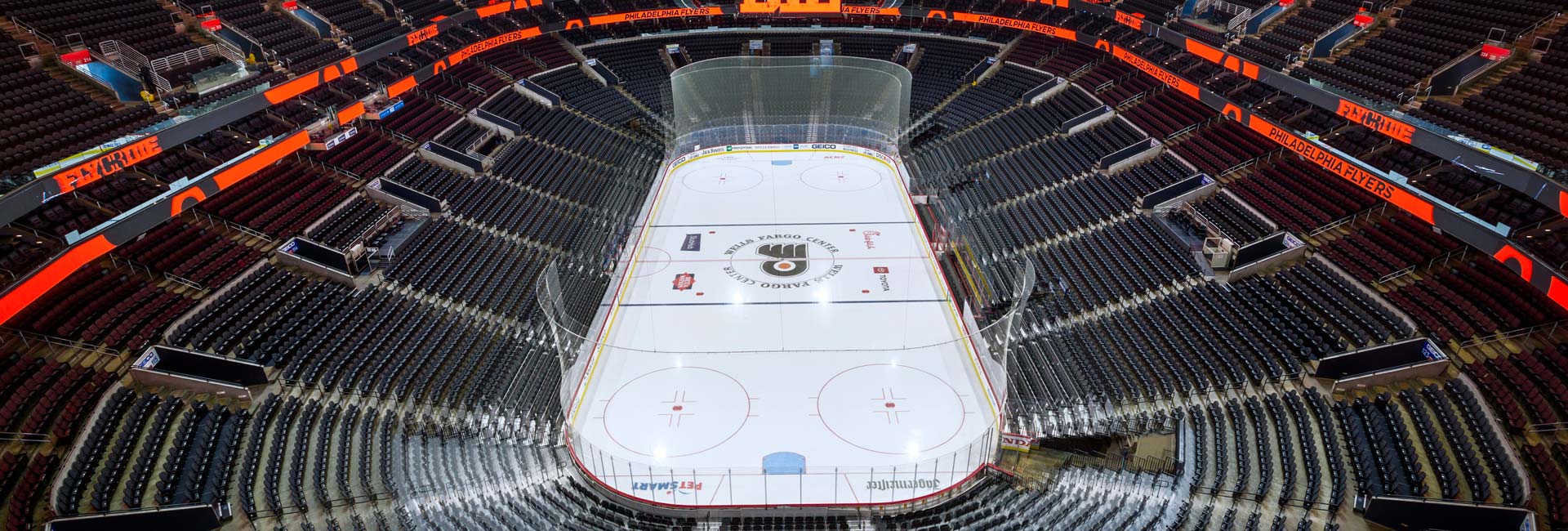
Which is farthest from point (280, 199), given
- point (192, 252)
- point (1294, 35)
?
point (1294, 35)

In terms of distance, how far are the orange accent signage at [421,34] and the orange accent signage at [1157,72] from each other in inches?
853

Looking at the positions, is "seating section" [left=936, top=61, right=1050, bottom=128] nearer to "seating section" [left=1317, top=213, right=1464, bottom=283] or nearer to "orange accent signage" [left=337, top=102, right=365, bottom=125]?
"seating section" [left=1317, top=213, right=1464, bottom=283]

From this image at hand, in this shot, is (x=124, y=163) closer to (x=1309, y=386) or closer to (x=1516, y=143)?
(x=1309, y=386)

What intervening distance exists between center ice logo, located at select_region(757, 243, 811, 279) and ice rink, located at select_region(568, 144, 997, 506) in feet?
0.17

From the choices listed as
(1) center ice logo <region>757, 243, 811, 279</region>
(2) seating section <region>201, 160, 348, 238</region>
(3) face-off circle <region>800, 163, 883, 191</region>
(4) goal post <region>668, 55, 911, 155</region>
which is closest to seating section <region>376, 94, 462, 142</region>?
(2) seating section <region>201, 160, 348, 238</region>

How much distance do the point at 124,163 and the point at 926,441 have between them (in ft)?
46.4

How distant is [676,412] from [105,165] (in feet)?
33.4

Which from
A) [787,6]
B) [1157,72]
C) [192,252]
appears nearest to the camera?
[192,252]

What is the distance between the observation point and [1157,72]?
21844 mm

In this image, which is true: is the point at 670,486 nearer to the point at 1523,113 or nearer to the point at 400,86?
the point at 1523,113

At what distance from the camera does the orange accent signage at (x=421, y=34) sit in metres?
22.9

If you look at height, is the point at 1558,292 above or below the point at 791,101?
below

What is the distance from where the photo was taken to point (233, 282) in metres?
14.0

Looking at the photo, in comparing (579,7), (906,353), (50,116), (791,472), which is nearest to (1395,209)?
(906,353)
